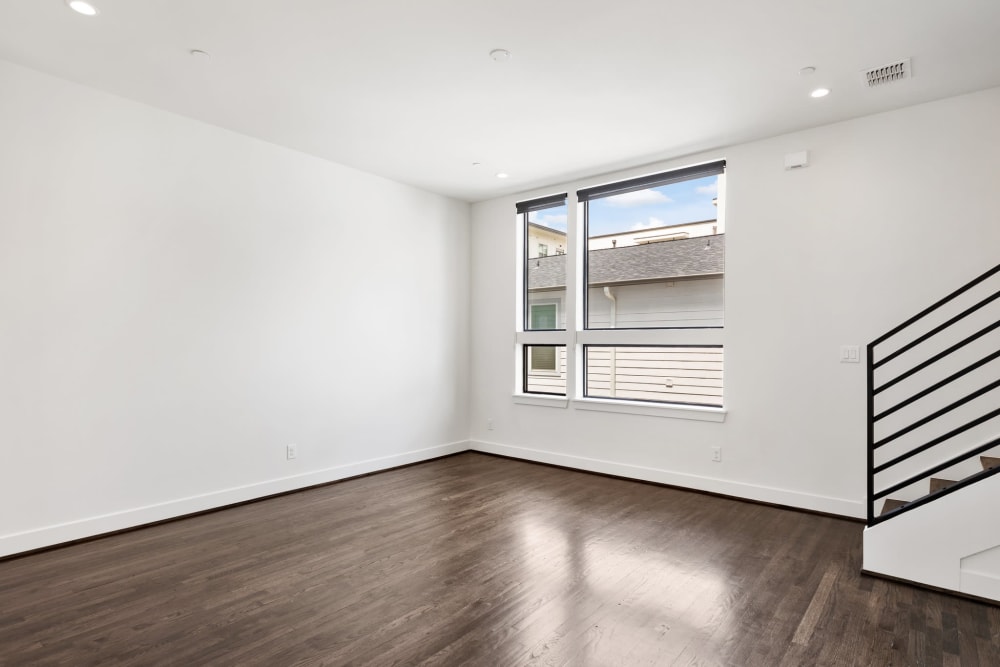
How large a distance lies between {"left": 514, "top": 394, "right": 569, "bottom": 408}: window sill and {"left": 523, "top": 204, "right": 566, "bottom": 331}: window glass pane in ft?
2.47

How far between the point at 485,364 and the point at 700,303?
2.54 meters

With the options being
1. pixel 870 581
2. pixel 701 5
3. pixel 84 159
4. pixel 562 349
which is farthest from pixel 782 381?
pixel 84 159

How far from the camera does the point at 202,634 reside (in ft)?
7.75

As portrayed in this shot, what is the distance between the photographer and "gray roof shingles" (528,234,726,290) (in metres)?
4.76

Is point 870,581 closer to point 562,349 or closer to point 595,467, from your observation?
point 595,467

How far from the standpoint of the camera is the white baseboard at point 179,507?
3.30 metres

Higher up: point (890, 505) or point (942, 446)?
point (942, 446)

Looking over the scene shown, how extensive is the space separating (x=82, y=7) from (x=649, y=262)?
14.4ft

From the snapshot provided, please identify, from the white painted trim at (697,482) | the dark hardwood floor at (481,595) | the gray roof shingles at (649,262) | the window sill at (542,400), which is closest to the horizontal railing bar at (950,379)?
the dark hardwood floor at (481,595)

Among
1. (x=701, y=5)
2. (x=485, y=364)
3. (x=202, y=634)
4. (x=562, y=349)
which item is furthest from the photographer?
(x=485, y=364)

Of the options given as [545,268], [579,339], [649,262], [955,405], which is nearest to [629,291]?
[649,262]

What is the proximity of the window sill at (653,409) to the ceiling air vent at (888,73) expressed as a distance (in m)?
2.56

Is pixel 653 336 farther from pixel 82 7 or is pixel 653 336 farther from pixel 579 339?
pixel 82 7

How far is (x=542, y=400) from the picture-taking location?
227 inches
